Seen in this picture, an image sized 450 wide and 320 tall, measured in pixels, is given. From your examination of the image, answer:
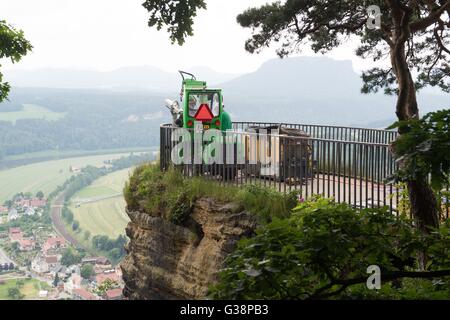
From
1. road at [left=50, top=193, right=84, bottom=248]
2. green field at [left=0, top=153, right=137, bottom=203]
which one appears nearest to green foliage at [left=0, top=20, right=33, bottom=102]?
road at [left=50, top=193, right=84, bottom=248]

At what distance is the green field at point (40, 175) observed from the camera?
203 ft

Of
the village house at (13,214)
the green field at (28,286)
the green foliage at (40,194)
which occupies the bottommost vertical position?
the green field at (28,286)

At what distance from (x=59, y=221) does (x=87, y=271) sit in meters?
17.0

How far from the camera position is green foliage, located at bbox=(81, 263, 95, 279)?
39344 mm

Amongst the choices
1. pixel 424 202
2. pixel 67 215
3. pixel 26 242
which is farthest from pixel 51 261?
pixel 424 202

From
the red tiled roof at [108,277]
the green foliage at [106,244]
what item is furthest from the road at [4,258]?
the red tiled roof at [108,277]

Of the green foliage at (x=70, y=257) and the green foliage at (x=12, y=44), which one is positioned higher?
the green foliage at (x=12, y=44)

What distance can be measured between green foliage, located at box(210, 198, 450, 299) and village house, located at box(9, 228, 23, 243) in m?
48.5

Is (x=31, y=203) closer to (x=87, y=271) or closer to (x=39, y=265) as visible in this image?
(x=39, y=265)

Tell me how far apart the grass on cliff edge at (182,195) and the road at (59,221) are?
34.2 meters

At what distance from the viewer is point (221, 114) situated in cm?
1538

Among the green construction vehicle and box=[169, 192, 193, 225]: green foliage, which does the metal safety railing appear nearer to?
the green construction vehicle

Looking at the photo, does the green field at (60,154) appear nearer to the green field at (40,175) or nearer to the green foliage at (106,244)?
the green field at (40,175)
